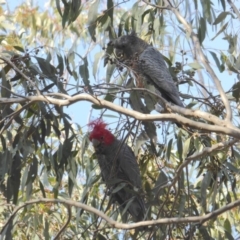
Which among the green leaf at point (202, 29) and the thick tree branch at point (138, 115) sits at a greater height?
the green leaf at point (202, 29)

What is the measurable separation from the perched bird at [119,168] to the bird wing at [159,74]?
0.36 m

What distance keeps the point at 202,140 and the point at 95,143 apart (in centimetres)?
73

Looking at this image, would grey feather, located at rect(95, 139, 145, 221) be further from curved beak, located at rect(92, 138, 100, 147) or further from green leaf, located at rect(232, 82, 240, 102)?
green leaf, located at rect(232, 82, 240, 102)

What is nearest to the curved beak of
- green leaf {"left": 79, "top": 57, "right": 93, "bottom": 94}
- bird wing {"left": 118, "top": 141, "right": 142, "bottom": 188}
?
bird wing {"left": 118, "top": 141, "right": 142, "bottom": 188}

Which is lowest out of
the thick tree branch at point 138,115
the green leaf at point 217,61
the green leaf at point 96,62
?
the thick tree branch at point 138,115

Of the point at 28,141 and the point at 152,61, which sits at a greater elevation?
the point at 152,61

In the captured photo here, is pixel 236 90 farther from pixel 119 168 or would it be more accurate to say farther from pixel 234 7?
pixel 119 168

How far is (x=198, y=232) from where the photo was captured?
11.0 feet

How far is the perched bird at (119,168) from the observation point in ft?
11.2

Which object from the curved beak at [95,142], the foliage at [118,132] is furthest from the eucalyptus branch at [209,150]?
the curved beak at [95,142]

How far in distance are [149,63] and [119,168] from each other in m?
0.69

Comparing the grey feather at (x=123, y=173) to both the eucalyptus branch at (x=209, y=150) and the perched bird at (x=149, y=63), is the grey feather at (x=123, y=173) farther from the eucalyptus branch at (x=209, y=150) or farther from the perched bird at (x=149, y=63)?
the eucalyptus branch at (x=209, y=150)

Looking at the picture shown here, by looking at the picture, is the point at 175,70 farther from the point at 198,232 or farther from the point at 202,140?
the point at 198,232

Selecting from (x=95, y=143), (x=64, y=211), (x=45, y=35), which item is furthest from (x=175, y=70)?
(x=45, y=35)
